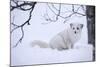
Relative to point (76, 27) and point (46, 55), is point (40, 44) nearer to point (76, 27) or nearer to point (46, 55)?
point (46, 55)

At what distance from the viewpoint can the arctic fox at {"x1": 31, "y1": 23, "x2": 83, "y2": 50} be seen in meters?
1.68

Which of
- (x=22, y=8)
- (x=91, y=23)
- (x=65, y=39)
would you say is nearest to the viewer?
(x=22, y=8)

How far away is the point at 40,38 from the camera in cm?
166

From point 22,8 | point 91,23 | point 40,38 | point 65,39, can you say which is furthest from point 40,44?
point 91,23

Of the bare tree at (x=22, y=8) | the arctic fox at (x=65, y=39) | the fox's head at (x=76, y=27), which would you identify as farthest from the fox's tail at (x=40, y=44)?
the fox's head at (x=76, y=27)

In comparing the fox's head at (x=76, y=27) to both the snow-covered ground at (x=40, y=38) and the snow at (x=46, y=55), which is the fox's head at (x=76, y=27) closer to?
→ the snow-covered ground at (x=40, y=38)

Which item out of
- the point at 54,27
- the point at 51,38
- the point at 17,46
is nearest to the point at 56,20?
the point at 54,27

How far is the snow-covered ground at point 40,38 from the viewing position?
159 centimetres

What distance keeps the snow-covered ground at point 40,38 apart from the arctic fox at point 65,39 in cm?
3

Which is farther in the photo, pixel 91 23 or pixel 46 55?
pixel 91 23

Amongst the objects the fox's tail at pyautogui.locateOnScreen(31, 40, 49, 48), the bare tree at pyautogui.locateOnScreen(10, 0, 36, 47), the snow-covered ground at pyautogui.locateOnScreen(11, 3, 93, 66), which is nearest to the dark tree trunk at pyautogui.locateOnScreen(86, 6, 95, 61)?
the snow-covered ground at pyautogui.locateOnScreen(11, 3, 93, 66)

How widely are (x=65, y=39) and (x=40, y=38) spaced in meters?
0.26

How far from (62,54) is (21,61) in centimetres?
42

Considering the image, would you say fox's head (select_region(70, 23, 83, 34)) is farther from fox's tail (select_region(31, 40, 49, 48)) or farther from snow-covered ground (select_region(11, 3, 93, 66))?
fox's tail (select_region(31, 40, 49, 48))
